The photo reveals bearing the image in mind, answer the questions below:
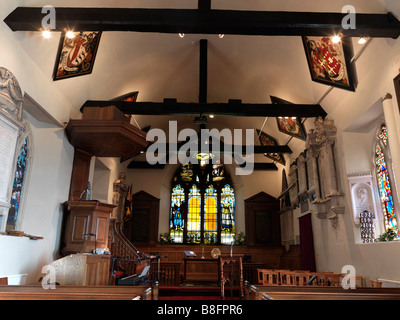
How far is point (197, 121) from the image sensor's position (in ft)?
29.3

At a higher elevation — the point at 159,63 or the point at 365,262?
the point at 159,63

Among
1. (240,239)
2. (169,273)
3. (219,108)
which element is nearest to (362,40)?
(219,108)

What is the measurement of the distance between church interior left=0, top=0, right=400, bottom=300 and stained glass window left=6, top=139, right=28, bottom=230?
0.04m

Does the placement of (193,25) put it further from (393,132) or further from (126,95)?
(126,95)

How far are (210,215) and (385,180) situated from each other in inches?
319

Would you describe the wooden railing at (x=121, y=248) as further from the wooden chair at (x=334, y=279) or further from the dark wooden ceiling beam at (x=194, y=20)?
the dark wooden ceiling beam at (x=194, y=20)

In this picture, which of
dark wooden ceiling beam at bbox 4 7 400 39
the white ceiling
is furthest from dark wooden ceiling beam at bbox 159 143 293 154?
dark wooden ceiling beam at bbox 4 7 400 39

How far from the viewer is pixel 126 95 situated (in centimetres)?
909

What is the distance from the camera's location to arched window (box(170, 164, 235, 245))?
13.3 m

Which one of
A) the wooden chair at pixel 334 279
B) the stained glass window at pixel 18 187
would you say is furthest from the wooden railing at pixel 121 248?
the wooden chair at pixel 334 279

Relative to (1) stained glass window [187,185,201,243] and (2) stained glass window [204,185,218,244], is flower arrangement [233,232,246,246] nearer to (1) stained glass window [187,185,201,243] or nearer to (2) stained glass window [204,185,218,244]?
(2) stained glass window [204,185,218,244]

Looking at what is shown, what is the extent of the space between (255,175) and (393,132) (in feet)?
28.1

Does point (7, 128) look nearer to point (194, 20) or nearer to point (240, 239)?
point (194, 20)
